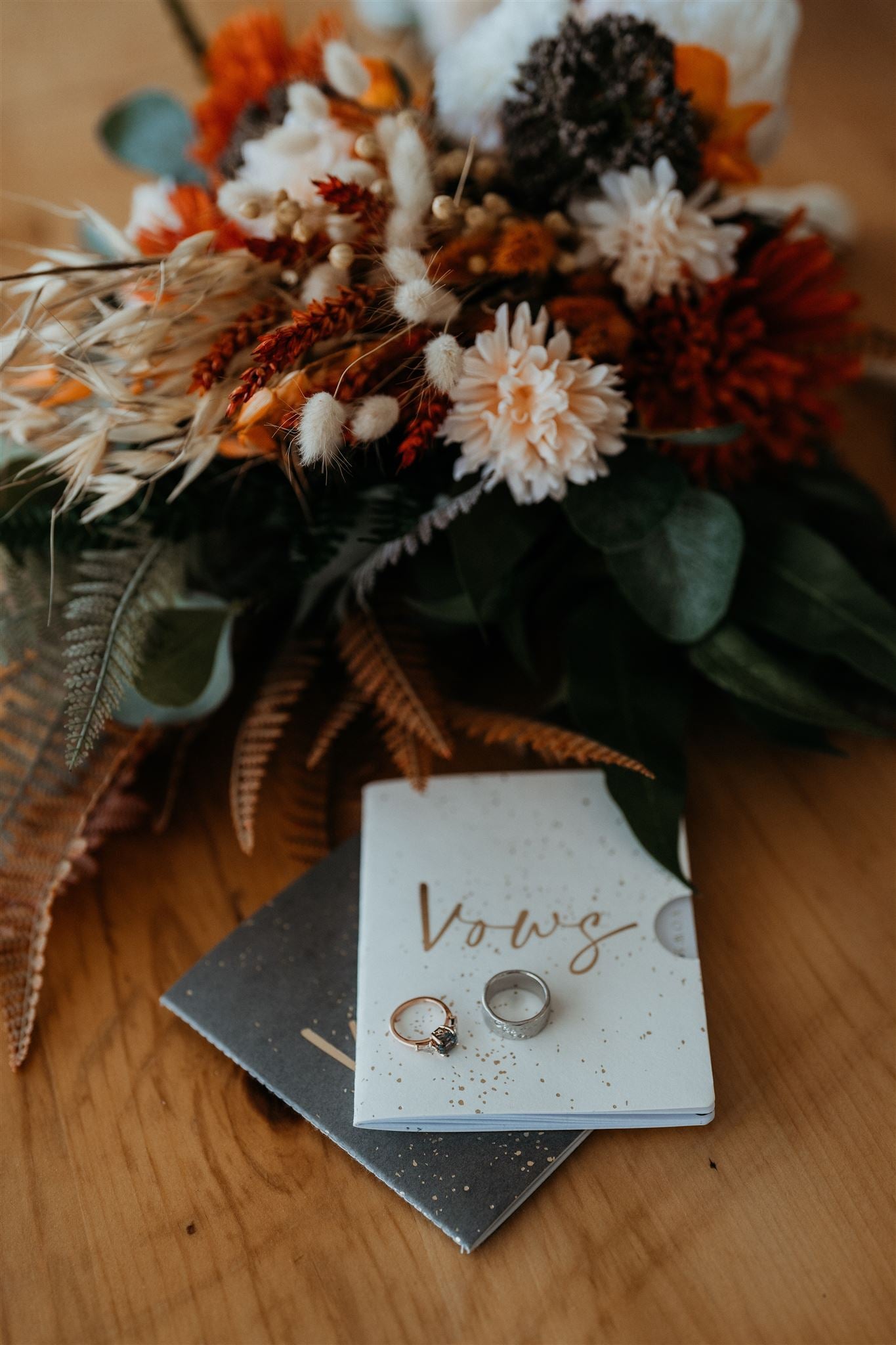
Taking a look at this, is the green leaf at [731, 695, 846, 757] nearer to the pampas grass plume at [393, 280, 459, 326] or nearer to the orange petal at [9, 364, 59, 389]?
the pampas grass plume at [393, 280, 459, 326]

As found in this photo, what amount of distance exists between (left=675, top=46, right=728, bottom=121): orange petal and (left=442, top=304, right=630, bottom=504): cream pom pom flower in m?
0.19

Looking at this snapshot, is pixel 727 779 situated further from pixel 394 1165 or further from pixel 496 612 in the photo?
pixel 394 1165

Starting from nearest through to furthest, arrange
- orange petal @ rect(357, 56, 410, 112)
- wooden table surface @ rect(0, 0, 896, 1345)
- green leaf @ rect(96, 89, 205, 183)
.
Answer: wooden table surface @ rect(0, 0, 896, 1345), orange petal @ rect(357, 56, 410, 112), green leaf @ rect(96, 89, 205, 183)

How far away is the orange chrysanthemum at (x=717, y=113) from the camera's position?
0.59 meters

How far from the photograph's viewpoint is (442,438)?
57cm

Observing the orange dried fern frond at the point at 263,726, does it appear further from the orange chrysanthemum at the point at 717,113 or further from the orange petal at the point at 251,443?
the orange chrysanthemum at the point at 717,113

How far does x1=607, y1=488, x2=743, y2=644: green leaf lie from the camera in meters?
0.59

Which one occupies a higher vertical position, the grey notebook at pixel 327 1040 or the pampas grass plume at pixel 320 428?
the pampas grass plume at pixel 320 428

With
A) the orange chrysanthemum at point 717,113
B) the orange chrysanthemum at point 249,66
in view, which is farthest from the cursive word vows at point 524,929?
the orange chrysanthemum at point 249,66

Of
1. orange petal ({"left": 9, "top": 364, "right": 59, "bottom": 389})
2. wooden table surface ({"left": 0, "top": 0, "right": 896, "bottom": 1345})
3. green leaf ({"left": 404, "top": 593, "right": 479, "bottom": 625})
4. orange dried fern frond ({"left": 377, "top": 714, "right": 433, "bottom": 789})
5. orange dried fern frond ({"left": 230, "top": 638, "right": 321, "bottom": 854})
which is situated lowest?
wooden table surface ({"left": 0, "top": 0, "right": 896, "bottom": 1345})

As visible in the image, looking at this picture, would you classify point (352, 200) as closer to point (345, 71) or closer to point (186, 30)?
point (345, 71)

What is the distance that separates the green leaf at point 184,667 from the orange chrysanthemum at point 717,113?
1.34ft

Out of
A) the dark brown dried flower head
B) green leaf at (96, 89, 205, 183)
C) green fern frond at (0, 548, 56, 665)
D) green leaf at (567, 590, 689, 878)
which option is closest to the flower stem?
green leaf at (96, 89, 205, 183)

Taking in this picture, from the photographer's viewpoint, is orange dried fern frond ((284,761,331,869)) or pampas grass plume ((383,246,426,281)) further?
orange dried fern frond ((284,761,331,869))
